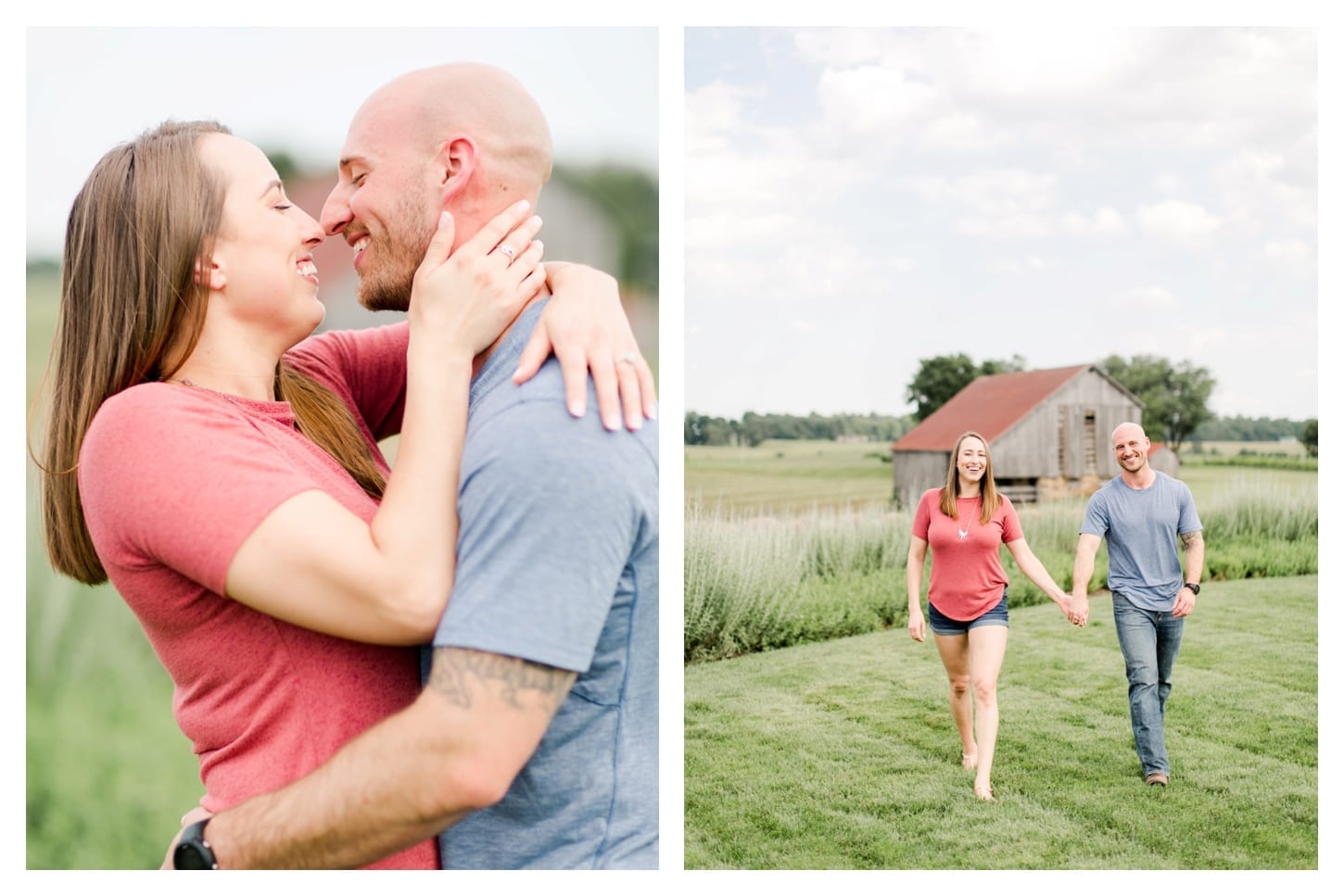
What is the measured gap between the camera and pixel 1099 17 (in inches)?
119

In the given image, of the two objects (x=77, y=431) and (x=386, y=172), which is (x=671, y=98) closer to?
(x=386, y=172)

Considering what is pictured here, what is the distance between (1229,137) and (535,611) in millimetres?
2849

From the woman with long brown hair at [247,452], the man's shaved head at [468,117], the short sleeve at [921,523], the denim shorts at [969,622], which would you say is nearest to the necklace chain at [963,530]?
the short sleeve at [921,523]

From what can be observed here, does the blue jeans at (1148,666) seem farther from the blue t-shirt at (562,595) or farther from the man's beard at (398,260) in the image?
the man's beard at (398,260)

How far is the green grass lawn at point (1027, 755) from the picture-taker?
9.98 ft

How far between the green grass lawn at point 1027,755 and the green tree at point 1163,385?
0.57m

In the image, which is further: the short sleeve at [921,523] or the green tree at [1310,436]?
the short sleeve at [921,523]

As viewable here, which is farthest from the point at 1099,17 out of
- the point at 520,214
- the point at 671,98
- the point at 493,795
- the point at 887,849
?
the point at 493,795

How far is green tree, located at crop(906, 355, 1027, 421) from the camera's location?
3.45 meters

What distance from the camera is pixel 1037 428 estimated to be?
135 inches

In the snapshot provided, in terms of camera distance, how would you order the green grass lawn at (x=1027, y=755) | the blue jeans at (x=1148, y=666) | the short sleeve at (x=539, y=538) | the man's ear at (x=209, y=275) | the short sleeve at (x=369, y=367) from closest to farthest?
the short sleeve at (x=539, y=538), the man's ear at (x=209, y=275), the short sleeve at (x=369, y=367), the green grass lawn at (x=1027, y=755), the blue jeans at (x=1148, y=666)

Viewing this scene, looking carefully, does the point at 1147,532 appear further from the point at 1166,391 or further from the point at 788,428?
the point at 788,428

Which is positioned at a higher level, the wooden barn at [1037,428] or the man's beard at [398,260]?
the man's beard at [398,260]

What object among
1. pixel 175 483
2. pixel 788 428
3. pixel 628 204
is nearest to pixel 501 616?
pixel 175 483
